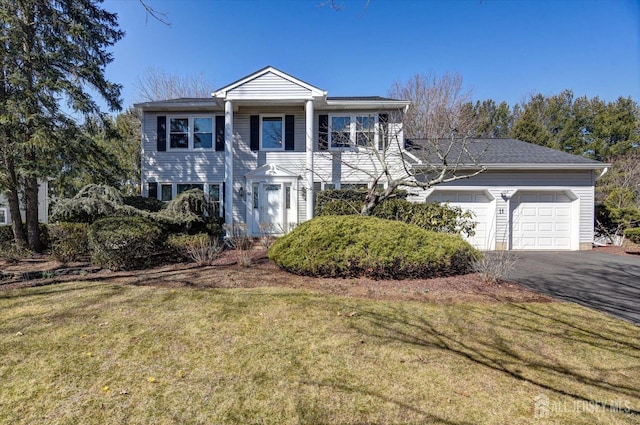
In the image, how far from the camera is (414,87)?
22.7 m

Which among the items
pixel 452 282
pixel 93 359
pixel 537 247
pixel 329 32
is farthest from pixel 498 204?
pixel 93 359

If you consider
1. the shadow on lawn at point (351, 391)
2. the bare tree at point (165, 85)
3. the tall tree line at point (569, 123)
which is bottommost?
the shadow on lawn at point (351, 391)

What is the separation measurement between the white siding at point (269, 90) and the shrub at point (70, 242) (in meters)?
6.90

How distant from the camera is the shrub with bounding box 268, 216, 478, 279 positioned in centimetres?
582

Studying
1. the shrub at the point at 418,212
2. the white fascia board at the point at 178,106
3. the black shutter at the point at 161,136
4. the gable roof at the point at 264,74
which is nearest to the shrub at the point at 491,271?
the shrub at the point at 418,212

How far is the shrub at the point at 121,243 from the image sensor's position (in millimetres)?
6598

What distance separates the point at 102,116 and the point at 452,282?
12.3 meters

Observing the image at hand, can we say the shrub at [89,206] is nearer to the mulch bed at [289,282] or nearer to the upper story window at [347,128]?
the mulch bed at [289,282]

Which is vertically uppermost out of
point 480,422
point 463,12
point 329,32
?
point 329,32

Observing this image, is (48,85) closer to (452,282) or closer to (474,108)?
(452,282)

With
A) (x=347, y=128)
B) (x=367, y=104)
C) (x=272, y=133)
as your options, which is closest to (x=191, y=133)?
(x=272, y=133)

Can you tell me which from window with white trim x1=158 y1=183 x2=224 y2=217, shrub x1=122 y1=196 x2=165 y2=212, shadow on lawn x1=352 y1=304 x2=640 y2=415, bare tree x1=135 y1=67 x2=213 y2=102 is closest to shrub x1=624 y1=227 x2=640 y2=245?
shadow on lawn x1=352 y1=304 x2=640 y2=415

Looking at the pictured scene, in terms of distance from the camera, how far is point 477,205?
1130cm

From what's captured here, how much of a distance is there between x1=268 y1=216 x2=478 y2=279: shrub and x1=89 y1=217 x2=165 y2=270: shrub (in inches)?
133
